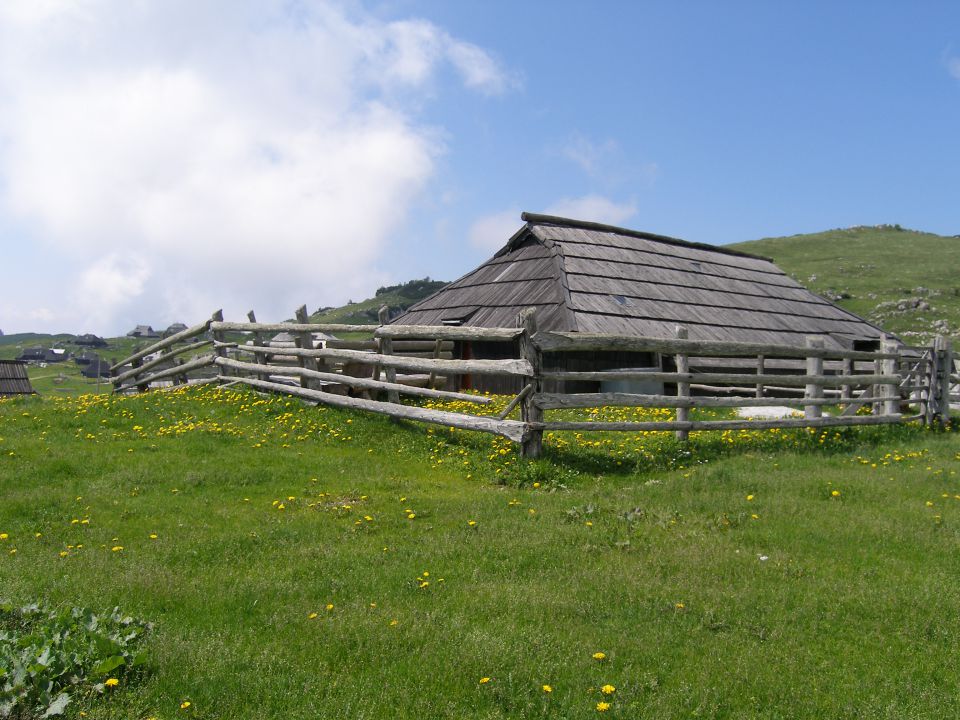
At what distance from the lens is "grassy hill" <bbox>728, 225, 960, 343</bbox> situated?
2188 inches

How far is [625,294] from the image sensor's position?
1969 centimetres

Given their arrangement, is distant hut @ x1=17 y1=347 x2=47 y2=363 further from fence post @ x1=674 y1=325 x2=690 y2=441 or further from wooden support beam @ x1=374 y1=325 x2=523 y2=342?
fence post @ x1=674 y1=325 x2=690 y2=441

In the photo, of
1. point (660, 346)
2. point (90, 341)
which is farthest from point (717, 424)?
point (90, 341)

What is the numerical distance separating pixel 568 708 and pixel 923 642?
234 centimetres

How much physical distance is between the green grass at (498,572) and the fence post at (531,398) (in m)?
0.29

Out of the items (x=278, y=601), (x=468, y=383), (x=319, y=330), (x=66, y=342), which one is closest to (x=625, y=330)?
(x=468, y=383)

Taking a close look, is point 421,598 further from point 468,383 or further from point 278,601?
point 468,383

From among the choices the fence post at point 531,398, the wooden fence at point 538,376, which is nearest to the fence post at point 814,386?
the wooden fence at point 538,376

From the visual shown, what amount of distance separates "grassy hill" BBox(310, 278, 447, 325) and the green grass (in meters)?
102

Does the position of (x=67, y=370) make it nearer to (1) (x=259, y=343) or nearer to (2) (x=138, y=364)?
(2) (x=138, y=364)

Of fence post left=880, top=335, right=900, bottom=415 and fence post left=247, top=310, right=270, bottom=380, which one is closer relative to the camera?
fence post left=880, top=335, right=900, bottom=415

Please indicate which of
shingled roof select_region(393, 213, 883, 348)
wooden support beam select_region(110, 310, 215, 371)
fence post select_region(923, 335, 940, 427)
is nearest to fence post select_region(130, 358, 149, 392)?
wooden support beam select_region(110, 310, 215, 371)

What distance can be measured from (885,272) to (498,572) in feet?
263

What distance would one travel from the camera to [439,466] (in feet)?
29.0
